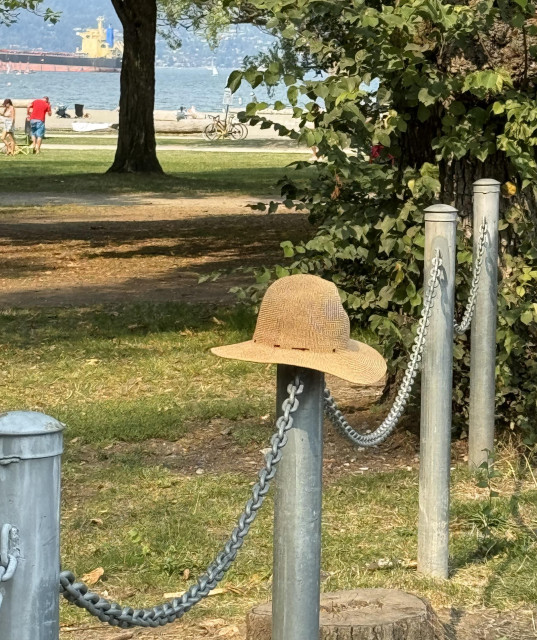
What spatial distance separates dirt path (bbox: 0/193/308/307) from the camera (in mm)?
12766

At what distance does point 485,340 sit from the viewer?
6.42 metres

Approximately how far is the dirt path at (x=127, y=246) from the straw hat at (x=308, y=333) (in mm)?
8431

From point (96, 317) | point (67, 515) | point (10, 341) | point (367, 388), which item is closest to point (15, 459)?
point (67, 515)

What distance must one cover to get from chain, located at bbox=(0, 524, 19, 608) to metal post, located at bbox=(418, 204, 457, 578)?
2994mm

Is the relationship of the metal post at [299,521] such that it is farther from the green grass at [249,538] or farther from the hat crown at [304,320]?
the green grass at [249,538]

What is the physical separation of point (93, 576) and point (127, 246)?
11.3m

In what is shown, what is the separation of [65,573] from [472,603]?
107 inches

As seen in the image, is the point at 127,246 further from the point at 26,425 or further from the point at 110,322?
the point at 26,425

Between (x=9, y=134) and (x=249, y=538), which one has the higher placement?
(x=249, y=538)

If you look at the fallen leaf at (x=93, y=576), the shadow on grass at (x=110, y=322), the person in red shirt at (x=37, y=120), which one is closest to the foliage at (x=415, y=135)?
the fallen leaf at (x=93, y=576)

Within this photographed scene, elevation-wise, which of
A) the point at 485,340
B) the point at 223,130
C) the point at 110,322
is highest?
the point at 485,340

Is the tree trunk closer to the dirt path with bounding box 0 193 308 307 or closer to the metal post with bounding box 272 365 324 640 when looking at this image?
the dirt path with bounding box 0 193 308 307

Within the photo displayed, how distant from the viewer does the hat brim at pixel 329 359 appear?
127 inches

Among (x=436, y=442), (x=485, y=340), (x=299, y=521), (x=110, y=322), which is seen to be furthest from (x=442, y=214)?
(x=110, y=322)
